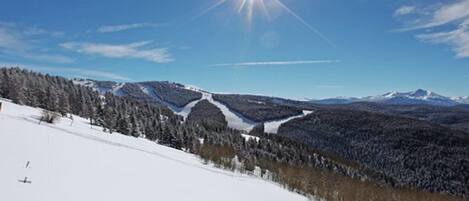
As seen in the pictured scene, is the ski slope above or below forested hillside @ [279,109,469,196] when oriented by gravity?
above

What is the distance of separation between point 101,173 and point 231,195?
4.89 meters

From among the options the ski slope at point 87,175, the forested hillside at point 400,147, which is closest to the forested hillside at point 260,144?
the forested hillside at point 400,147

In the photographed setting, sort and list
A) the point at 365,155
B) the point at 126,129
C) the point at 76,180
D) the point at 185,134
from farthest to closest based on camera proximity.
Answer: the point at 365,155 → the point at 185,134 → the point at 126,129 → the point at 76,180

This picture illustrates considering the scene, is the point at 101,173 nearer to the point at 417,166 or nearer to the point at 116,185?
the point at 116,185

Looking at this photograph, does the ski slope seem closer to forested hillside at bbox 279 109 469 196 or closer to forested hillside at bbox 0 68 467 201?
forested hillside at bbox 0 68 467 201

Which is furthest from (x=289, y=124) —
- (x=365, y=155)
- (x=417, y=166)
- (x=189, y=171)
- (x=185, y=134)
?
(x=189, y=171)

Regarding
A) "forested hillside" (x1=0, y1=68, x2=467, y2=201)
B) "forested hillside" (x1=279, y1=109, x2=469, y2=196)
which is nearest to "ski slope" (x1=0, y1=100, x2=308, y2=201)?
"forested hillside" (x1=0, y1=68, x2=467, y2=201)

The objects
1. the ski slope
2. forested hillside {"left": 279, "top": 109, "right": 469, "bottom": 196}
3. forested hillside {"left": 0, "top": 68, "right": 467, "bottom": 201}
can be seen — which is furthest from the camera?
forested hillside {"left": 279, "top": 109, "right": 469, "bottom": 196}

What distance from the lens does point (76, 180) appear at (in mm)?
9438

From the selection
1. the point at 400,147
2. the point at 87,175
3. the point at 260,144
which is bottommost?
the point at 400,147

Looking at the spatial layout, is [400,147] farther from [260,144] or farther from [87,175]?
[87,175]

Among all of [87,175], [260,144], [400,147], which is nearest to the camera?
[87,175]

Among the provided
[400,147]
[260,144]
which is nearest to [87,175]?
[260,144]

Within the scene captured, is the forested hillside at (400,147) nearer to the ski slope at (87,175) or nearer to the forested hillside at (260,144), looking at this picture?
the forested hillside at (260,144)
